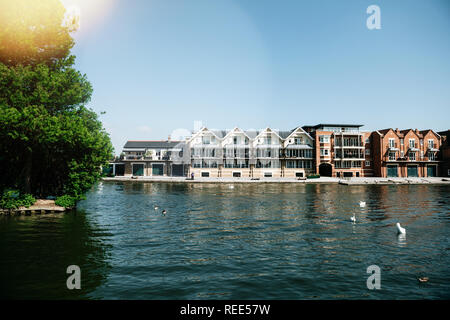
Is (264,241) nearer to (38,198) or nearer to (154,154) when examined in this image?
(38,198)

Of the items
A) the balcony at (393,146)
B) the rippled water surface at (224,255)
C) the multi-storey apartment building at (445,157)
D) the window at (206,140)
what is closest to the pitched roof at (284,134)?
the window at (206,140)

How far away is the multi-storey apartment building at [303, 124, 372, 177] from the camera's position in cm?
7950

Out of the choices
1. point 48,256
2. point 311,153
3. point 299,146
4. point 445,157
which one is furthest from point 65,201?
point 445,157

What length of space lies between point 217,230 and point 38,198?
21.5 m

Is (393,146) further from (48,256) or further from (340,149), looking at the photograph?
(48,256)

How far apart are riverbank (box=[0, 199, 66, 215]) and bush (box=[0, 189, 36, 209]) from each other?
365mm

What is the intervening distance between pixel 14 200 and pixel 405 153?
9114 centimetres

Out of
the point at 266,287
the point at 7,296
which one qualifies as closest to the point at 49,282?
the point at 7,296

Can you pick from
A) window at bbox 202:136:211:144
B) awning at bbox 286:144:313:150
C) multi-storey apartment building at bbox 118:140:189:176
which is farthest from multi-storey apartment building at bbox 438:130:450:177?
multi-storey apartment building at bbox 118:140:189:176

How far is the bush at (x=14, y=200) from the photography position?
26.1 meters

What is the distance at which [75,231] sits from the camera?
65.4ft

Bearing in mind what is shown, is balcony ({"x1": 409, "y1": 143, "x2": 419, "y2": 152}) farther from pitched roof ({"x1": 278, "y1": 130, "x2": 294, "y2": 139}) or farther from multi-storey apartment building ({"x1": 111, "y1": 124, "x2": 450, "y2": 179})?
pitched roof ({"x1": 278, "y1": 130, "x2": 294, "y2": 139})

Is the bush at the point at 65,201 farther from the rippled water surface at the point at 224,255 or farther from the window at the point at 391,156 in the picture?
the window at the point at 391,156

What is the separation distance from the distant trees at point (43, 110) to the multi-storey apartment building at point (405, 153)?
7607 centimetres
